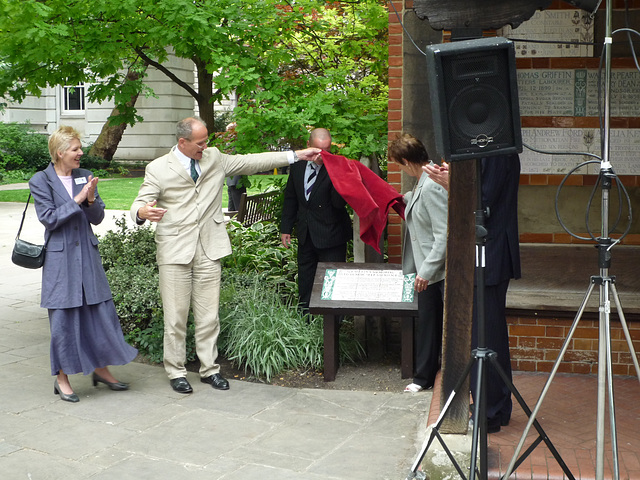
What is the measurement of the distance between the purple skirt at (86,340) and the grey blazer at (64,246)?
0.36 ft

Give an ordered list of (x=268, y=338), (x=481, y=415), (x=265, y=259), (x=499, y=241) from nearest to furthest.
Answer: (x=481, y=415), (x=499, y=241), (x=268, y=338), (x=265, y=259)

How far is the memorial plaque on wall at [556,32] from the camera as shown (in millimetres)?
6480

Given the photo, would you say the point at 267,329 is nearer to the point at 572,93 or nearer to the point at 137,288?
the point at 137,288

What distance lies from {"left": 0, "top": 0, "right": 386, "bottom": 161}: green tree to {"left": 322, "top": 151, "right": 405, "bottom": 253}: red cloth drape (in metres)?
0.45

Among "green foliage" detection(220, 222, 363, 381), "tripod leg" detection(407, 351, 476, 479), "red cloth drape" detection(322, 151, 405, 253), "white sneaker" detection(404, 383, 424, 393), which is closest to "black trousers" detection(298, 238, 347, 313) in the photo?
"green foliage" detection(220, 222, 363, 381)

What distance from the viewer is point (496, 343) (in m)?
4.69

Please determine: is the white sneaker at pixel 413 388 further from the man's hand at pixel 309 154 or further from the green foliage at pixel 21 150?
the green foliage at pixel 21 150

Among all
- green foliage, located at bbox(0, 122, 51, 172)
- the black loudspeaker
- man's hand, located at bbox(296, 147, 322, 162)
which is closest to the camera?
A: the black loudspeaker

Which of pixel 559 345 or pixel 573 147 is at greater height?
pixel 573 147

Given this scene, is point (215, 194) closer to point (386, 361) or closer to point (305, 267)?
point (305, 267)

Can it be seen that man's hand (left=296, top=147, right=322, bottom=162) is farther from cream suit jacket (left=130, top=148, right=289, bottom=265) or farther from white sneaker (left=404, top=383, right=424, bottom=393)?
white sneaker (left=404, top=383, right=424, bottom=393)

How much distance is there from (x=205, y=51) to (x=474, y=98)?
14.3 ft

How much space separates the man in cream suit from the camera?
6.09 m

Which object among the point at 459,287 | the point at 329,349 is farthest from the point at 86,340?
the point at 459,287
